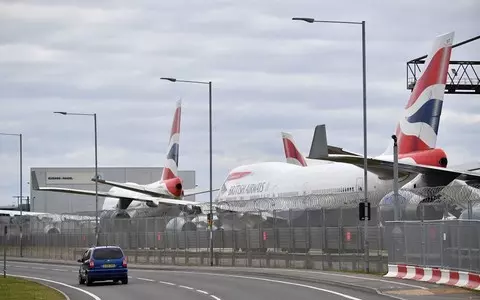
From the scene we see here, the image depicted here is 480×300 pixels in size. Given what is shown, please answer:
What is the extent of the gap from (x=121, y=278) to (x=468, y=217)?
12967 millimetres

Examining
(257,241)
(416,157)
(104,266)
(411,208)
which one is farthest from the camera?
(257,241)

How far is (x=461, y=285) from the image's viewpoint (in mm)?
30984

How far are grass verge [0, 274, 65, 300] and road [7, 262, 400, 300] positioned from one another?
2.21 feet

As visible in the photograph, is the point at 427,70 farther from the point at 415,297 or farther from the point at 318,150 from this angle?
the point at 415,297

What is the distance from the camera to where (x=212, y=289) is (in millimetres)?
33969

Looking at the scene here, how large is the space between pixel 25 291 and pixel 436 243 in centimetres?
1311

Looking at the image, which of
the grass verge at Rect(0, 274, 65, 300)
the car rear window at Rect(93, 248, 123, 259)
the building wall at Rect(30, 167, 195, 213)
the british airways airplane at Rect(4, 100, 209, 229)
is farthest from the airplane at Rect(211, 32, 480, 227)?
the building wall at Rect(30, 167, 195, 213)

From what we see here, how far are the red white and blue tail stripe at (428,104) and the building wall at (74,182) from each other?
8941 centimetres

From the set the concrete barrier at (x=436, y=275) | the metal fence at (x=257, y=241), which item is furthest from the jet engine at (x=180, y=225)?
the concrete barrier at (x=436, y=275)

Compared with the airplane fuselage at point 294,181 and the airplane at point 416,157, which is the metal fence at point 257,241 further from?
the airplane fuselage at point 294,181

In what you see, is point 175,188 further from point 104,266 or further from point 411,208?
point 104,266

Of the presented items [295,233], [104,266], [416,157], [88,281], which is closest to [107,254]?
[104,266]

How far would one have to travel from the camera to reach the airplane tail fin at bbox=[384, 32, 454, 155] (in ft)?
159

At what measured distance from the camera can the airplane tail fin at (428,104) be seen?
159 ft
